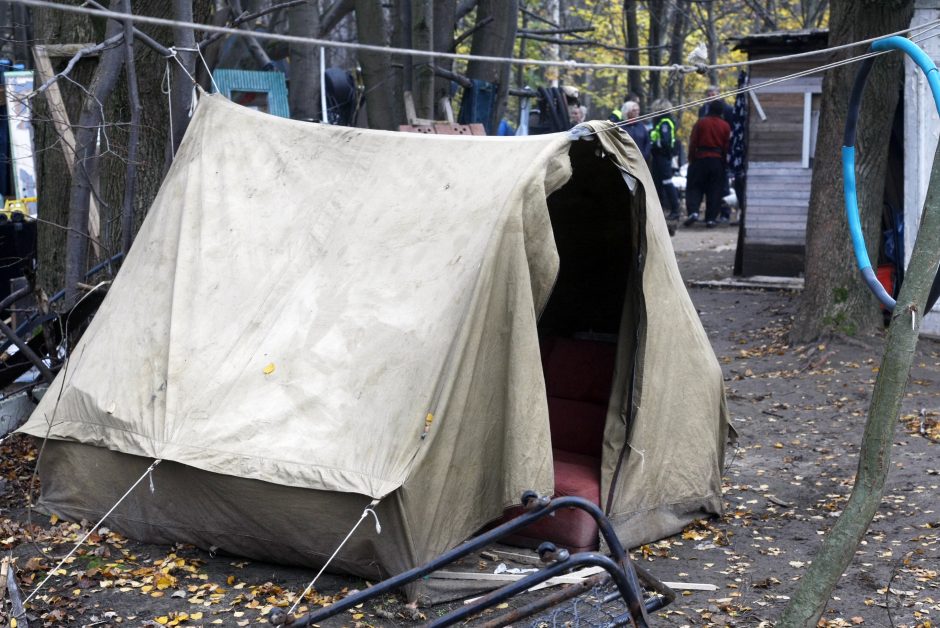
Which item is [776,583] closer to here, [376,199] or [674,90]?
[376,199]

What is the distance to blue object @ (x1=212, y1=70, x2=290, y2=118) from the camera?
1270 centimetres

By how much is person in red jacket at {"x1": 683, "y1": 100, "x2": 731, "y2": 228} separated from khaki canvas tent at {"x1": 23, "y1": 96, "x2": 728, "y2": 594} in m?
11.8

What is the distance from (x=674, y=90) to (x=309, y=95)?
20.9 meters

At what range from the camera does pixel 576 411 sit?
665 cm

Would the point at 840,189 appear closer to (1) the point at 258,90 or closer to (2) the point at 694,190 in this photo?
(1) the point at 258,90

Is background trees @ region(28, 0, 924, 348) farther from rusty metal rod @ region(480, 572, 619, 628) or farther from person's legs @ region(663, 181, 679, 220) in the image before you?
person's legs @ region(663, 181, 679, 220)

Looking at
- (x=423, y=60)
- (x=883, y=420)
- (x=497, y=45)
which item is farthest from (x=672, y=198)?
(x=883, y=420)

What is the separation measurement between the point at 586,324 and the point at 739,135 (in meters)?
9.41

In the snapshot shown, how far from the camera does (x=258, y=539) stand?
5.23 meters

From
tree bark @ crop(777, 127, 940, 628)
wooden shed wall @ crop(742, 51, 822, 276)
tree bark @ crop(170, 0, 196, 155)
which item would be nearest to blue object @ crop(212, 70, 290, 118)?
tree bark @ crop(170, 0, 196, 155)

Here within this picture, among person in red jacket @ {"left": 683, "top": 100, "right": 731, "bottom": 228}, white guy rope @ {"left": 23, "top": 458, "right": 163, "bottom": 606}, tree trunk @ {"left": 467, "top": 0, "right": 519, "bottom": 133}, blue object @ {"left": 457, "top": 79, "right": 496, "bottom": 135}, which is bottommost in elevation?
white guy rope @ {"left": 23, "top": 458, "right": 163, "bottom": 606}

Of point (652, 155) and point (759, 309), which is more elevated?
point (652, 155)

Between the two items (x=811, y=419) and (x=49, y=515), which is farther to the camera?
(x=811, y=419)

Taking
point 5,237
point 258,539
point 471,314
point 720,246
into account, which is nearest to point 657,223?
point 471,314
